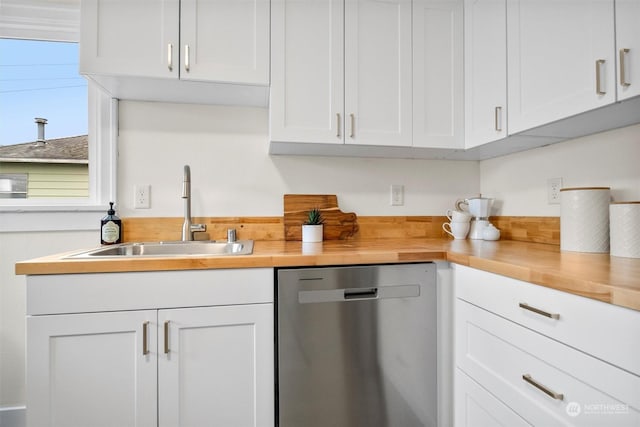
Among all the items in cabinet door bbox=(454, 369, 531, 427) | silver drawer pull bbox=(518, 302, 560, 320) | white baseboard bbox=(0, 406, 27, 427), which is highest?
silver drawer pull bbox=(518, 302, 560, 320)

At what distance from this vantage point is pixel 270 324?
114cm

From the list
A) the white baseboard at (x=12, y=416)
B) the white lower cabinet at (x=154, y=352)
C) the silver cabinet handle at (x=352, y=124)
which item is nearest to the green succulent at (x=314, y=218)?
the silver cabinet handle at (x=352, y=124)

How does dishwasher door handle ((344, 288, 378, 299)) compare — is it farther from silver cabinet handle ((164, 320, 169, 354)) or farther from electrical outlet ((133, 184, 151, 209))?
electrical outlet ((133, 184, 151, 209))

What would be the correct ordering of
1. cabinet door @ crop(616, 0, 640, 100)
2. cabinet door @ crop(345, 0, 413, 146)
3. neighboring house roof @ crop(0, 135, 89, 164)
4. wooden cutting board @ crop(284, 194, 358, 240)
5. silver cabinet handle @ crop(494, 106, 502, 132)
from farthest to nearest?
wooden cutting board @ crop(284, 194, 358, 240)
neighboring house roof @ crop(0, 135, 89, 164)
cabinet door @ crop(345, 0, 413, 146)
silver cabinet handle @ crop(494, 106, 502, 132)
cabinet door @ crop(616, 0, 640, 100)

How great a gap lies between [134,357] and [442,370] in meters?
1.16

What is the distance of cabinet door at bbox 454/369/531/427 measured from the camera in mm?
962

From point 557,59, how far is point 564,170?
0.56 meters

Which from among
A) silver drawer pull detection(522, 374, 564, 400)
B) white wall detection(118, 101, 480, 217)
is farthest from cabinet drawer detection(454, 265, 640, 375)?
white wall detection(118, 101, 480, 217)

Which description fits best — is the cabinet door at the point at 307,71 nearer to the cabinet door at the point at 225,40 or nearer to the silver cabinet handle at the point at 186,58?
the cabinet door at the point at 225,40

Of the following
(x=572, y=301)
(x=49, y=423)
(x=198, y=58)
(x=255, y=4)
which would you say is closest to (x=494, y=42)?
(x=255, y=4)

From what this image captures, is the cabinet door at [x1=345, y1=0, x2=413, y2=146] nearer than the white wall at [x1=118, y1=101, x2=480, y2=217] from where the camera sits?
Yes

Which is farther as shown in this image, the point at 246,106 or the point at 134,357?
the point at 246,106

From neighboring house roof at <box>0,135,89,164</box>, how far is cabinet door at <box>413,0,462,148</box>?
177 cm

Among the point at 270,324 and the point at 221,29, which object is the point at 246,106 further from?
the point at 270,324
